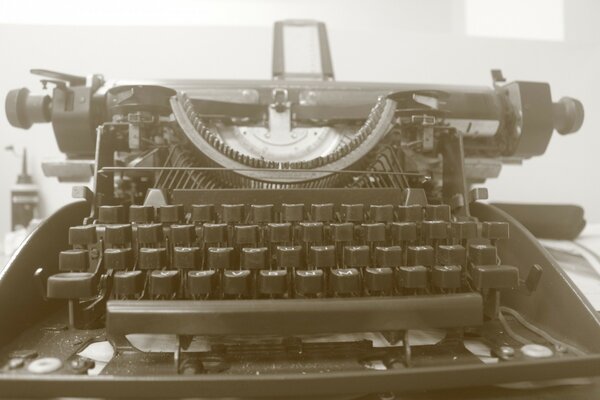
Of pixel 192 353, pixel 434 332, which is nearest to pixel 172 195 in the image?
pixel 192 353

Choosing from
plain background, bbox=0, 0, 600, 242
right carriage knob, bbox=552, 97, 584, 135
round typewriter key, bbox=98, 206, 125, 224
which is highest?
plain background, bbox=0, 0, 600, 242

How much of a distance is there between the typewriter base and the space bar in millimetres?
87

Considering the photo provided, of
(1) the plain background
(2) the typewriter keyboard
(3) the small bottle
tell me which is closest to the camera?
(2) the typewriter keyboard

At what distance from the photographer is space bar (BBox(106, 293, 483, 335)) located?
2.97 ft

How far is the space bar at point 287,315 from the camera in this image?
90 centimetres

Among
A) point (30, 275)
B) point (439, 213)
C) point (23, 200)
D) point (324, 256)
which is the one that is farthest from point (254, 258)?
point (23, 200)

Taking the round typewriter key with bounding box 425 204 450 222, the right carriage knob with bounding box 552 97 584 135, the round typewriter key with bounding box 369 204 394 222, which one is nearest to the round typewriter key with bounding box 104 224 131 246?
the round typewriter key with bounding box 369 204 394 222

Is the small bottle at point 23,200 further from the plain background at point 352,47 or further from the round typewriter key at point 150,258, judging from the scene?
the round typewriter key at point 150,258

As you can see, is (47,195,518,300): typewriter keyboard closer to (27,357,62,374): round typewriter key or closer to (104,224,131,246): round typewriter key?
(104,224,131,246): round typewriter key

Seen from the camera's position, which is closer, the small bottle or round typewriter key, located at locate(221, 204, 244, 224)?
round typewriter key, located at locate(221, 204, 244, 224)

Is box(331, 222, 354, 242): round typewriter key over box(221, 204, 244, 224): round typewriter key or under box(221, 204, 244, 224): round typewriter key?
under

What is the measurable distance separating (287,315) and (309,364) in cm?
13

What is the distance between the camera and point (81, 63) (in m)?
2.29

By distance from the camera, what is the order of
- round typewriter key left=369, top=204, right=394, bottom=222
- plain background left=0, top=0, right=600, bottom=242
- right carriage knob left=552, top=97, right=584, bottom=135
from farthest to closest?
plain background left=0, top=0, right=600, bottom=242, right carriage knob left=552, top=97, right=584, bottom=135, round typewriter key left=369, top=204, right=394, bottom=222
